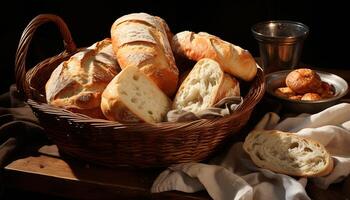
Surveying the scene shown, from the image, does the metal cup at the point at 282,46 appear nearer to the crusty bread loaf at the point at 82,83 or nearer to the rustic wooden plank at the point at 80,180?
the crusty bread loaf at the point at 82,83

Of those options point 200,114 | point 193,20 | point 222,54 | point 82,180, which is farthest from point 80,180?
point 193,20

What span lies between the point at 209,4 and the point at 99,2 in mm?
529

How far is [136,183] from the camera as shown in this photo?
107 cm

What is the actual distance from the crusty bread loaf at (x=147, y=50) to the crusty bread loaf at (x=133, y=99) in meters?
0.04

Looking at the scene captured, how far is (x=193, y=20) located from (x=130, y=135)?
1271 millimetres

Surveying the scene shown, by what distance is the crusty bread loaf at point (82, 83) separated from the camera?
1113mm

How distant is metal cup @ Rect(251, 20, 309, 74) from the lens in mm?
1546

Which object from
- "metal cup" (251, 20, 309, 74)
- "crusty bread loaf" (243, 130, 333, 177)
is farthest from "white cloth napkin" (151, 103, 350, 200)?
"metal cup" (251, 20, 309, 74)

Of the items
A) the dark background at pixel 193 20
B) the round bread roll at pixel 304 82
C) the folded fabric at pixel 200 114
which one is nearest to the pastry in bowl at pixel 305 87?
the round bread roll at pixel 304 82

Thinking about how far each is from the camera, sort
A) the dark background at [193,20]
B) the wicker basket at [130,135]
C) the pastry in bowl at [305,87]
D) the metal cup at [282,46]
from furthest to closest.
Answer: the dark background at [193,20] → the metal cup at [282,46] → the pastry in bowl at [305,87] → the wicker basket at [130,135]

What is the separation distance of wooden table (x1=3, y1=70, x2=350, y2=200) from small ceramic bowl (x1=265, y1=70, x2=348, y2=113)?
304mm

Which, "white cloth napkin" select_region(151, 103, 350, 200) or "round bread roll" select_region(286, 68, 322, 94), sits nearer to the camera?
"white cloth napkin" select_region(151, 103, 350, 200)

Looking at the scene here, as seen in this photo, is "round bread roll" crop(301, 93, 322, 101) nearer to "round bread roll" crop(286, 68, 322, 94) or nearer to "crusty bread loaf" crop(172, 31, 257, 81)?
"round bread roll" crop(286, 68, 322, 94)

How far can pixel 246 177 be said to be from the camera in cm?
105
